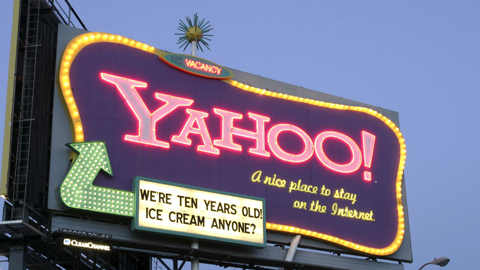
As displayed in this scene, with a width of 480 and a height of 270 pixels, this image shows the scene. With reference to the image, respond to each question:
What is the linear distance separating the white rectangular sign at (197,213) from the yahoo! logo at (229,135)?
178 cm

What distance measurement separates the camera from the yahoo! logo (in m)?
25.1

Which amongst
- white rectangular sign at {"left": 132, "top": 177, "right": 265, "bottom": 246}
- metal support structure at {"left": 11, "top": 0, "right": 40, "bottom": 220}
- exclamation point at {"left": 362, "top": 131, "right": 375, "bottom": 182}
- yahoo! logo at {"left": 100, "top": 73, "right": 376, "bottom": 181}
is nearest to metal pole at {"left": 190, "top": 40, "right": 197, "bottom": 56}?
yahoo! logo at {"left": 100, "top": 73, "right": 376, "bottom": 181}

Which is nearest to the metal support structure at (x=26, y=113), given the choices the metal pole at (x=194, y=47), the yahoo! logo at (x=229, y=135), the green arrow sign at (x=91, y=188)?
the green arrow sign at (x=91, y=188)

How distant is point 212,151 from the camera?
26.3 meters

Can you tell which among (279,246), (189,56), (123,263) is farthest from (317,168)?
(123,263)

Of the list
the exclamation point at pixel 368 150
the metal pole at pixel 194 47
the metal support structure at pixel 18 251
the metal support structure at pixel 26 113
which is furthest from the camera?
the exclamation point at pixel 368 150

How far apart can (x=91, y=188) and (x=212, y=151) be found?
16.3ft

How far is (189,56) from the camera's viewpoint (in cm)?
2728

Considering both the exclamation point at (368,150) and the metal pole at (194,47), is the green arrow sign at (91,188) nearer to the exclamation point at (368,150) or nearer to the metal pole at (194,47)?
the metal pole at (194,47)

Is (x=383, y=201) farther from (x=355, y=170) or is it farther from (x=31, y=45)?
(x=31, y=45)

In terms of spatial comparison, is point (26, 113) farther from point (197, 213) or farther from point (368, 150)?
point (368, 150)

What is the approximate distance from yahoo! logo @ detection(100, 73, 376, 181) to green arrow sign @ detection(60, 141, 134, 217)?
1.57 m

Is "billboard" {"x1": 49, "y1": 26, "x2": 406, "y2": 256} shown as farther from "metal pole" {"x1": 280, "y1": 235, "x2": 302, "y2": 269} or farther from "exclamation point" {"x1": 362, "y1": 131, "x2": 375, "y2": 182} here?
"metal pole" {"x1": 280, "y1": 235, "x2": 302, "y2": 269}

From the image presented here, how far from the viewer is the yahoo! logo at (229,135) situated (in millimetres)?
25141
